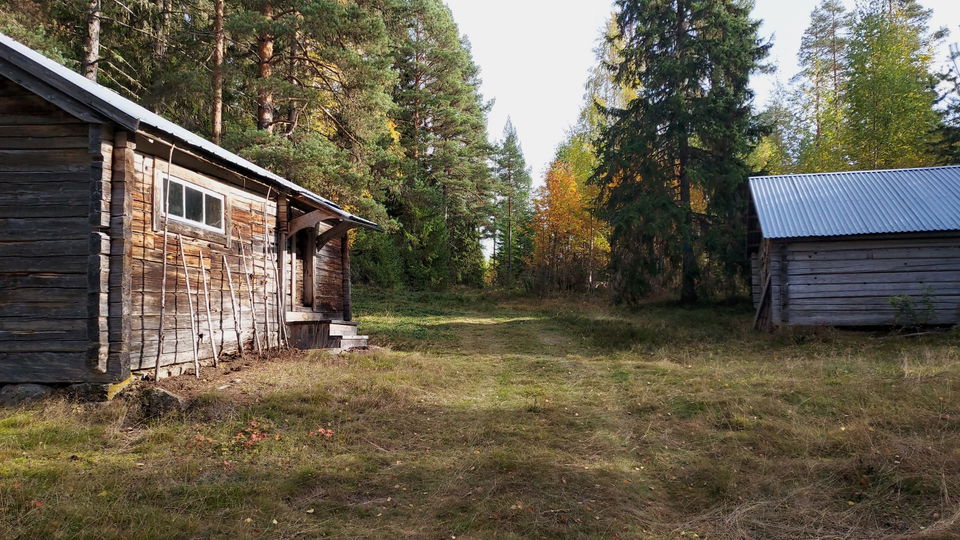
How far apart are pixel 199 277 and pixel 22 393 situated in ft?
9.48

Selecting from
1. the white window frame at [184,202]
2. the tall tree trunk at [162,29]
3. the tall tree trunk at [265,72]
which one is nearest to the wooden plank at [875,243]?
the white window frame at [184,202]

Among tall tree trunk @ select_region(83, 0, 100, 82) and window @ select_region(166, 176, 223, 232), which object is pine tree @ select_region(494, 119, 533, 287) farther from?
window @ select_region(166, 176, 223, 232)

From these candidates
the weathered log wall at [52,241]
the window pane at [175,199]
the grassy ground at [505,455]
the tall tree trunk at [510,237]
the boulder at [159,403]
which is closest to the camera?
the grassy ground at [505,455]

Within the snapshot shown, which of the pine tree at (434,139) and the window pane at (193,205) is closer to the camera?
the window pane at (193,205)

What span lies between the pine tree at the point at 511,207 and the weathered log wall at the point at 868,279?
22.0m

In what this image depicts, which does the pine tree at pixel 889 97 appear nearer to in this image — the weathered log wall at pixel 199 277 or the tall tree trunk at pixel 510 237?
the tall tree trunk at pixel 510 237

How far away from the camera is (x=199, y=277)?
927cm

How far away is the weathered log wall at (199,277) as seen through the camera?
7988mm

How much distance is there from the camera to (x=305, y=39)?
17.8m

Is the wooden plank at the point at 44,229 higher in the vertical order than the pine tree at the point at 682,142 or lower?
lower

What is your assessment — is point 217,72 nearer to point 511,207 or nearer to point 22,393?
point 22,393

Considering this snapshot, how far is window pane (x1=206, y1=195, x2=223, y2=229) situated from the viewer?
976 centimetres

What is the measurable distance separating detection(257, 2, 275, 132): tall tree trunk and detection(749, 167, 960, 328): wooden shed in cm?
1599

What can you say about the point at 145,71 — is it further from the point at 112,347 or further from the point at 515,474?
the point at 515,474
